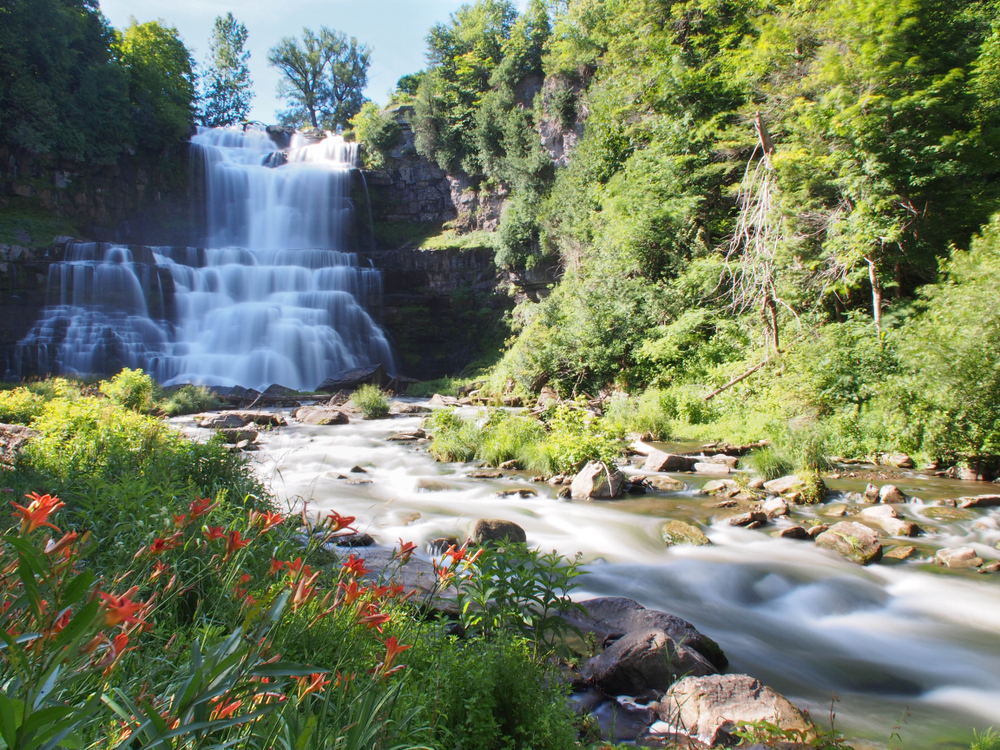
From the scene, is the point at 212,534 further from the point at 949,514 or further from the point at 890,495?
the point at 890,495

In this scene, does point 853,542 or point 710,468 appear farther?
point 710,468

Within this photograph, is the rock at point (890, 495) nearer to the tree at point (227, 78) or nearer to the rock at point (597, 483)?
the rock at point (597, 483)

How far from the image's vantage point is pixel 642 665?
11.0ft

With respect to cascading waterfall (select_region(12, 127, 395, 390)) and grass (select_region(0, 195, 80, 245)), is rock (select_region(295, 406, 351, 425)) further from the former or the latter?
grass (select_region(0, 195, 80, 245))

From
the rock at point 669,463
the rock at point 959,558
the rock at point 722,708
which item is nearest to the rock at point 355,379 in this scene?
the rock at point 669,463

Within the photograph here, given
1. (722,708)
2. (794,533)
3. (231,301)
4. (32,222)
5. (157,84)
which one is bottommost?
(722,708)

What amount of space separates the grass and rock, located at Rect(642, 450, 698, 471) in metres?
27.4

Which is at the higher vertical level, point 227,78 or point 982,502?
point 227,78

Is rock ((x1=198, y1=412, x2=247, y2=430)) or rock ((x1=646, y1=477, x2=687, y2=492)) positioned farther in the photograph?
rock ((x1=198, y1=412, x2=247, y2=430))


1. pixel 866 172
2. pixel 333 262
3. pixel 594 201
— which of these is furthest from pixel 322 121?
pixel 866 172

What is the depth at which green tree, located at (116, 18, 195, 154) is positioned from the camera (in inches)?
1251

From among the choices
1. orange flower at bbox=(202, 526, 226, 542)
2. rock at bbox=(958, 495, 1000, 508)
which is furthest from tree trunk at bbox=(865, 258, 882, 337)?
orange flower at bbox=(202, 526, 226, 542)

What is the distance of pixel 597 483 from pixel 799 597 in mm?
3205

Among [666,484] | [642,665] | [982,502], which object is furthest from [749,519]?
[642,665]
